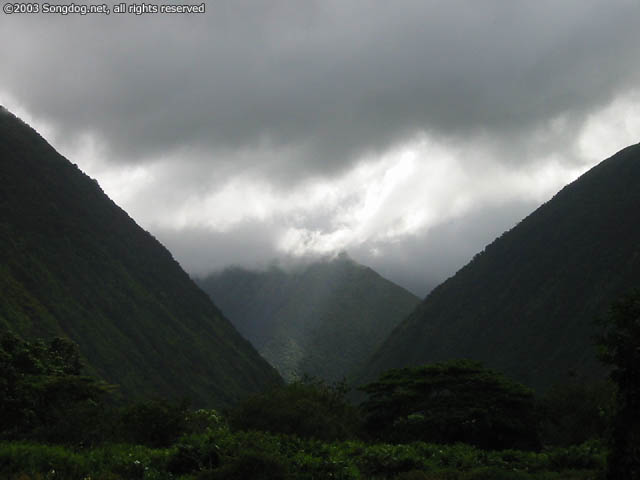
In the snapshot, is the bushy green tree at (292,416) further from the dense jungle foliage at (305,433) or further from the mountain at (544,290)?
the mountain at (544,290)

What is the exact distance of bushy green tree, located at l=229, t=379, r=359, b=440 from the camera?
31.9 metres

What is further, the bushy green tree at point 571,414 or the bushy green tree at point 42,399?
the bushy green tree at point 571,414

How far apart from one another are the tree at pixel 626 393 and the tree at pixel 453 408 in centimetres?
2247

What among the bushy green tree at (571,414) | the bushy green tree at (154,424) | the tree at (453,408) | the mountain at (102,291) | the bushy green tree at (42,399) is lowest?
the bushy green tree at (571,414)

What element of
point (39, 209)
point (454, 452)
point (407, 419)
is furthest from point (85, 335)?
point (454, 452)

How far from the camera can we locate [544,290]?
121m

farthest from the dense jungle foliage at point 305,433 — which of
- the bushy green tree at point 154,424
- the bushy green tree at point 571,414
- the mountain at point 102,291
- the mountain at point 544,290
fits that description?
the mountain at point 544,290

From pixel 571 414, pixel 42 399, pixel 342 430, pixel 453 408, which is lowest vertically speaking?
pixel 571 414

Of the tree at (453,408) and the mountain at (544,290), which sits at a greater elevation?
the mountain at (544,290)

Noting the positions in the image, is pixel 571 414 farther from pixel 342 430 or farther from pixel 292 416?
pixel 292 416

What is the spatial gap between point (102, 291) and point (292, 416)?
91.2 meters

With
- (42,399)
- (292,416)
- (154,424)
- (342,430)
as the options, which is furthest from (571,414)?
(42,399)

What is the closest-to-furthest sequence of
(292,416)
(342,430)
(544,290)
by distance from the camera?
(292,416) → (342,430) → (544,290)

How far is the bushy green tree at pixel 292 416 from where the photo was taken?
31.9 metres
